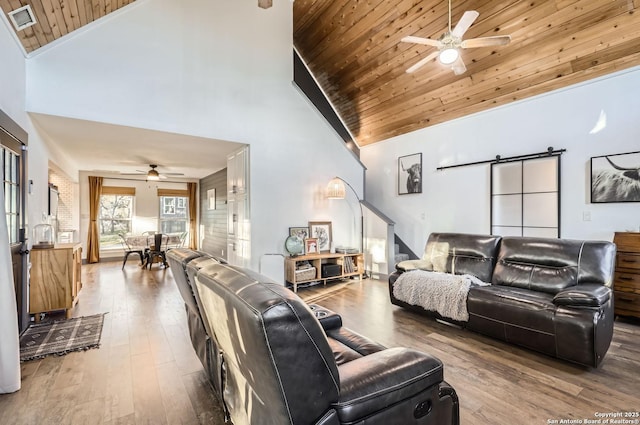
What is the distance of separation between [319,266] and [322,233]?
715mm

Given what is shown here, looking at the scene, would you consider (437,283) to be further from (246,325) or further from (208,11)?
(208,11)

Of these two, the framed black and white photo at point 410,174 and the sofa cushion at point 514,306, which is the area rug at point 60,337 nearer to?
the sofa cushion at point 514,306

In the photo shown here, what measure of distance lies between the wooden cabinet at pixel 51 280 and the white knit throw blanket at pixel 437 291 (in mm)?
3911

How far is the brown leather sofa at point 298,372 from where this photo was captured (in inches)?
35.5

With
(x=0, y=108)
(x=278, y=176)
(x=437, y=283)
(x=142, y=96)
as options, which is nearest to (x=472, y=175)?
(x=437, y=283)

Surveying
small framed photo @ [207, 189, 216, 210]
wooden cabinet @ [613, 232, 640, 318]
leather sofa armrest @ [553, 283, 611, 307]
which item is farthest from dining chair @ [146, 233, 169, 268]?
wooden cabinet @ [613, 232, 640, 318]

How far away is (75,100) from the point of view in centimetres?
347

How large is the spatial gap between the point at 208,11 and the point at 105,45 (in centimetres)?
155

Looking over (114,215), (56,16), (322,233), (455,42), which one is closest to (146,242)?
(114,215)

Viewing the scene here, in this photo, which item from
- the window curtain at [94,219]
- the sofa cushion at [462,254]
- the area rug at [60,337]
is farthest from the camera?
the window curtain at [94,219]

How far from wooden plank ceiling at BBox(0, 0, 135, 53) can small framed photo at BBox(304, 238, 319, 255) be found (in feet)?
13.4

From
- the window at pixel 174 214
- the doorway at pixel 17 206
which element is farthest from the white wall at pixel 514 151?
the window at pixel 174 214

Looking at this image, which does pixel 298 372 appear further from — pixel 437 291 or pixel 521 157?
pixel 521 157

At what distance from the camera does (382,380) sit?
112 cm
